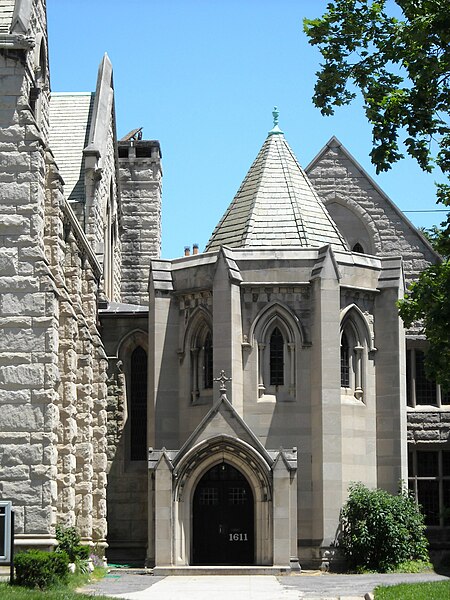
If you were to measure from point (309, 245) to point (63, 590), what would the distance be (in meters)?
16.2

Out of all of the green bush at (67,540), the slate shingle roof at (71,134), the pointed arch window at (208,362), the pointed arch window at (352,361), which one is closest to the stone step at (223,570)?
the green bush at (67,540)

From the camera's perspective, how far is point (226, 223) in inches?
1655

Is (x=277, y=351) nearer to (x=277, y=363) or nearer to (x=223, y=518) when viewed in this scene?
(x=277, y=363)

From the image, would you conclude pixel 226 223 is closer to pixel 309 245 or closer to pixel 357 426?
pixel 309 245

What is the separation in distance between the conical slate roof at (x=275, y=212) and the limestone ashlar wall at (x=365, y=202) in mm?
4096

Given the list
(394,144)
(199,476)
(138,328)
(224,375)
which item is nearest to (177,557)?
(199,476)

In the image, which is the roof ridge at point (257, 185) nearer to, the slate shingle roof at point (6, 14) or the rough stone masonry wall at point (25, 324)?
the rough stone masonry wall at point (25, 324)

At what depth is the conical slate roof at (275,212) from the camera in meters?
40.6

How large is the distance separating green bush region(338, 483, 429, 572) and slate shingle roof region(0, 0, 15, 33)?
51.6 feet

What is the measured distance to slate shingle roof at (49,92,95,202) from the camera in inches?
1746

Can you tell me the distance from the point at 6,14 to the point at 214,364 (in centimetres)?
1206

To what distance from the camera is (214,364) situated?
38.5m

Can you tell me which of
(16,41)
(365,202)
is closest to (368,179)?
(365,202)

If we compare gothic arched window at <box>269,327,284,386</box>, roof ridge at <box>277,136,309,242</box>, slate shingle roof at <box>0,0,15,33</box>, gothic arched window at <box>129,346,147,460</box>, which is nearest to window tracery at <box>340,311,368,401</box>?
gothic arched window at <box>269,327,284,386</box>
